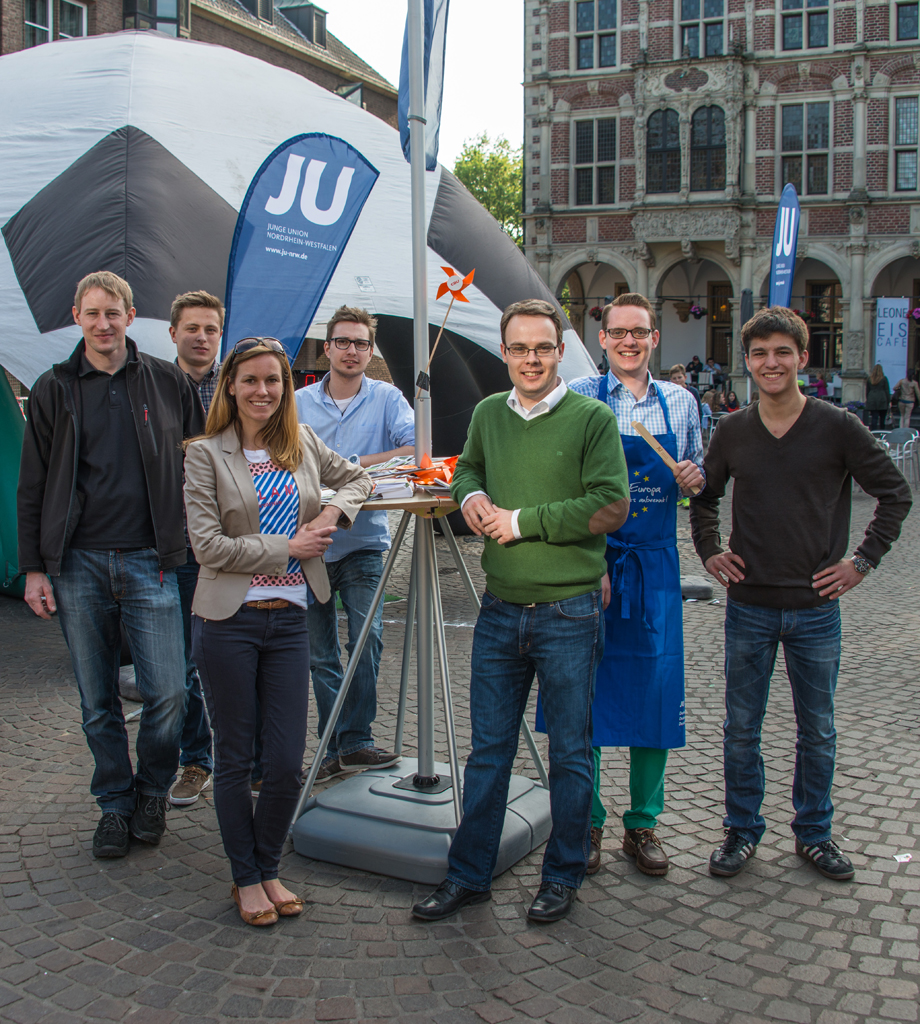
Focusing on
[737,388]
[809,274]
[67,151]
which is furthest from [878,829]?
[809,274]

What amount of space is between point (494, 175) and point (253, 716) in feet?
153

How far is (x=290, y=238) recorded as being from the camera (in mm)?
5762

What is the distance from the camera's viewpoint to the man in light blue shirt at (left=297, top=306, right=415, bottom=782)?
4027 millimetres

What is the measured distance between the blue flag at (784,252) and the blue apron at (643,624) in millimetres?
8289

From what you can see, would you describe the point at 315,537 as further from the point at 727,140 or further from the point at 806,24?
the point at 806,24

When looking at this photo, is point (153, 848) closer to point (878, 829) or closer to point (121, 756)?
point (121, 756)

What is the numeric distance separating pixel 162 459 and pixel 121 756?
1.09 metres

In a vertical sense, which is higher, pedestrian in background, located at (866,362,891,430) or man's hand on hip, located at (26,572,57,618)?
pedestrian in background, located at (866,362,891,430)

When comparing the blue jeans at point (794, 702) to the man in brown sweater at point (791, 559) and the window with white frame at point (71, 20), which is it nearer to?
the man in brown sweater at point (791, 559)

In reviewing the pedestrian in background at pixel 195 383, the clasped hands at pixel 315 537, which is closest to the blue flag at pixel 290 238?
the pedestrian in background at pixel 195 383

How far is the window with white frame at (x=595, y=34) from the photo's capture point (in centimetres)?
2638

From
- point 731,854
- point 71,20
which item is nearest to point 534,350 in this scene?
point 731,854

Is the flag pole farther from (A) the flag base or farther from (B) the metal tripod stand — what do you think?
(A) the flag base

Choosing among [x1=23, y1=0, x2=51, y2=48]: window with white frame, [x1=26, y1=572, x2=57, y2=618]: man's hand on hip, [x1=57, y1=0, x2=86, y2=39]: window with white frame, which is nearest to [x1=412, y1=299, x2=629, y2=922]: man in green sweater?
[x1=26, y1=572, x2=57, y2=618]: man's hand on hip
